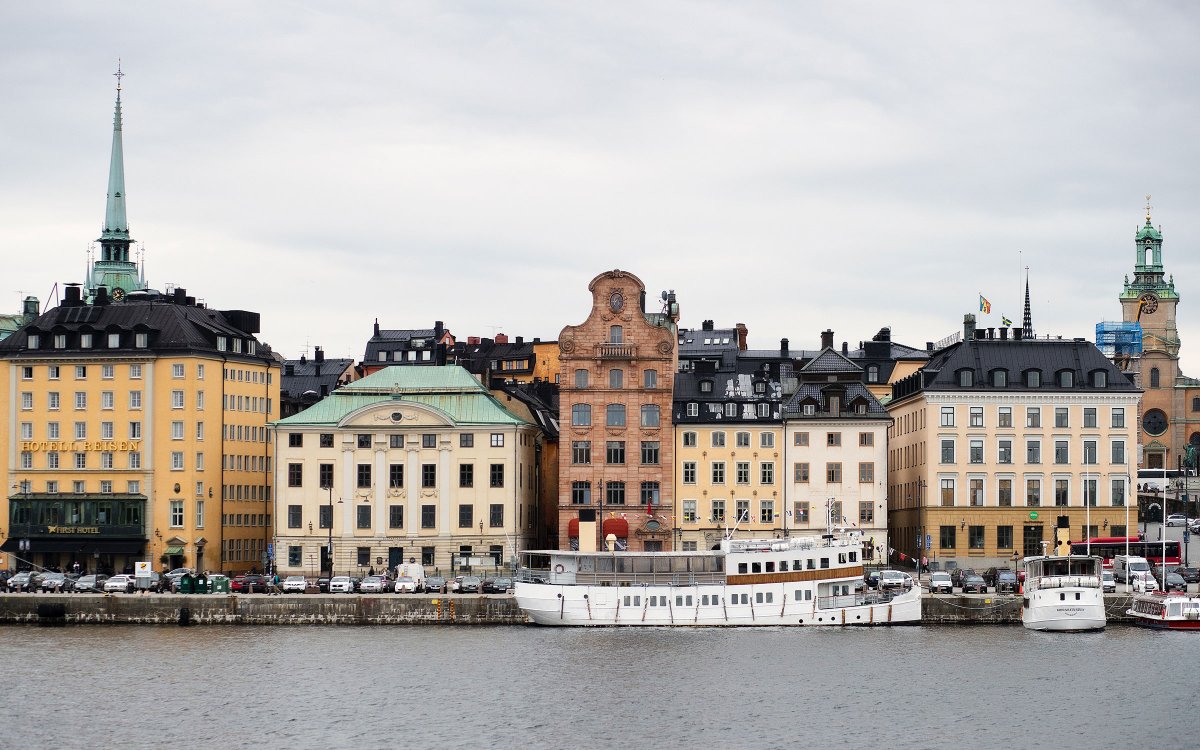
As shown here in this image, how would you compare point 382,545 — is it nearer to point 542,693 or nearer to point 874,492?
point 874,492

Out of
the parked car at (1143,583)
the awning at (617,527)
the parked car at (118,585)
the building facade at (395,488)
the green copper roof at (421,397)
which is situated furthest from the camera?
the green copper roof at (421,397)

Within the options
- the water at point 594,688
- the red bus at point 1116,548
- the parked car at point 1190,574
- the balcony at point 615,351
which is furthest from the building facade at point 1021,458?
the water at point 594,688

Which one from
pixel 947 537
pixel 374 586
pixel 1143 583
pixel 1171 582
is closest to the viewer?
pixel 1143 583

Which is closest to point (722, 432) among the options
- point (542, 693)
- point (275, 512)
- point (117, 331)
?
point (275, 512)

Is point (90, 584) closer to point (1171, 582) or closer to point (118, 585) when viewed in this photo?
point (118, 585)

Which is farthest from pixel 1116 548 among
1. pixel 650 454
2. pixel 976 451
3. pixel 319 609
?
pixel 319 609

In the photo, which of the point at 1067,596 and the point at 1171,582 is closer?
the point at 1067,596

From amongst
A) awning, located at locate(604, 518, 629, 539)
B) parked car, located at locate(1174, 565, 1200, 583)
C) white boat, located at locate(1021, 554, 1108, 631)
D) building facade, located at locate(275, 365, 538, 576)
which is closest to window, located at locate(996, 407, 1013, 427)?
A: parked car, located at locate(1174, 565, 1200, 583)

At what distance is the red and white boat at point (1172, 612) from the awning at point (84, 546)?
241 feet

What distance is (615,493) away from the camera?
149 m

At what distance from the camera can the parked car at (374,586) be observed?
130m

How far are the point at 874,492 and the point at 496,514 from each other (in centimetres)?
2837

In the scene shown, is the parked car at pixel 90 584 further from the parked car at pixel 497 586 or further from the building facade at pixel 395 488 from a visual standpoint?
the parked car at pixel 497 586

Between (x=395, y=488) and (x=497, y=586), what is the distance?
20.5 metres
